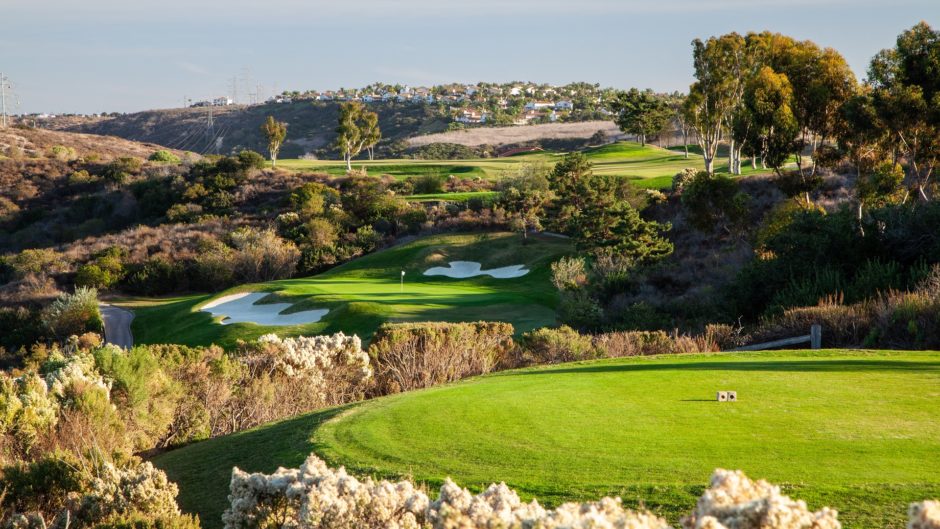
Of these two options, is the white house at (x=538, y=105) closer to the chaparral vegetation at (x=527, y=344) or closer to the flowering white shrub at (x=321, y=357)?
the chaparral vegetation at (x=527, y=344)

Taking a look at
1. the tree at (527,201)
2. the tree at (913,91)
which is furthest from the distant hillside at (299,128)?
the tree at (913,91)

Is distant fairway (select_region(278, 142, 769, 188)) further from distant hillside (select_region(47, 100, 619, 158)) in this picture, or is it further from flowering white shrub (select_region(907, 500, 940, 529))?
flowering white shrub (select_region(907, 500, 940, 529))

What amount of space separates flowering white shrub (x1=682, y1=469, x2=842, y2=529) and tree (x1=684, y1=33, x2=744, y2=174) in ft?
134

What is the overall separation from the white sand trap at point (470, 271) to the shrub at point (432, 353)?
848 inches

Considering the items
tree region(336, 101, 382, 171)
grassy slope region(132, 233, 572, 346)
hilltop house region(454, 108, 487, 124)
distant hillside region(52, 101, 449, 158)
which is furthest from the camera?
hilltop house region(454, 108, 487, 124)

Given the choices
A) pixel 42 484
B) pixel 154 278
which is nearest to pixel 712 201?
pixel 154 278

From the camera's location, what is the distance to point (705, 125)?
46.8 metres

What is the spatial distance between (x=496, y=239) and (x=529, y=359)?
28981 mm

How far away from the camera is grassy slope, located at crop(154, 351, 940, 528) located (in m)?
6.75

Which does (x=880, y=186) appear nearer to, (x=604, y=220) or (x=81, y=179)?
(x=604, y=220)

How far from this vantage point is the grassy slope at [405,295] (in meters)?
28.3

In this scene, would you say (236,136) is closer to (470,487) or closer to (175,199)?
(175,199)

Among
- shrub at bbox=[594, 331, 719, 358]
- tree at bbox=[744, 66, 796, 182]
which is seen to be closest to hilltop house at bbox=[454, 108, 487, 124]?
tree at bbox=[744, 66, 796, 182]

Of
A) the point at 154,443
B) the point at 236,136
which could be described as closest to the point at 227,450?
the point at 154,443
